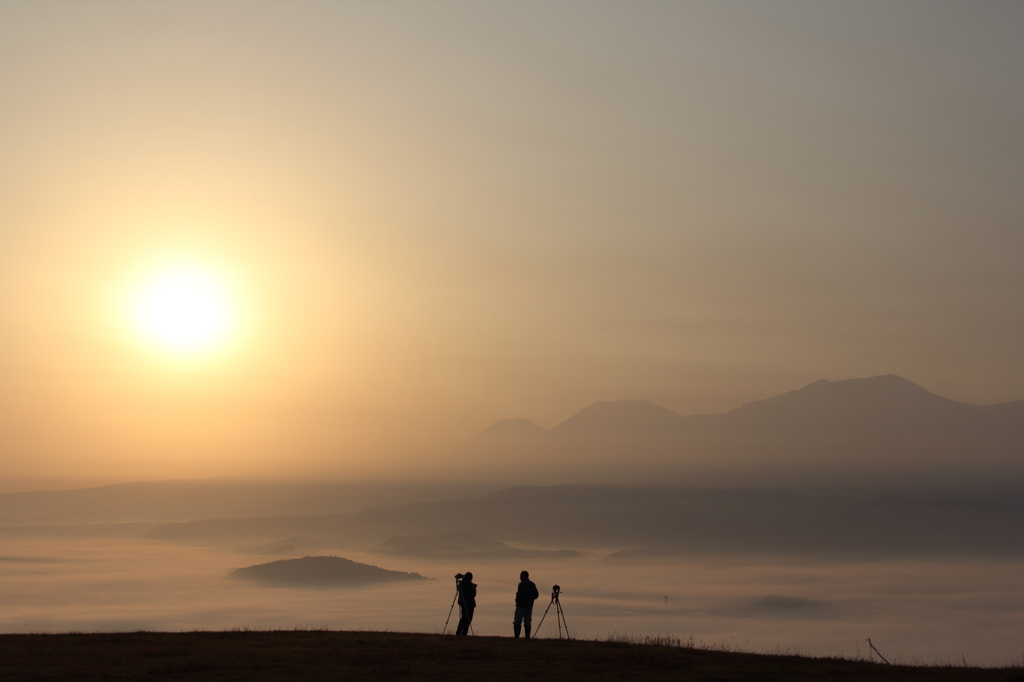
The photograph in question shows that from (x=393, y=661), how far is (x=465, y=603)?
6.40 metres

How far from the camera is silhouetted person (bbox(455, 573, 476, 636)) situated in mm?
25891

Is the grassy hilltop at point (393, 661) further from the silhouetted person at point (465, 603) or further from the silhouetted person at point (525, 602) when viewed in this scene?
the silhouetted person at point (465, 603)

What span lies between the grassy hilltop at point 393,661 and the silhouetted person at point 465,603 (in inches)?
100

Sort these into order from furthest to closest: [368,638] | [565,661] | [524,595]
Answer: [524,595]
[368,638]
[565,661]

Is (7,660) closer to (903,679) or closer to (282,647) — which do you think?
(282,647)

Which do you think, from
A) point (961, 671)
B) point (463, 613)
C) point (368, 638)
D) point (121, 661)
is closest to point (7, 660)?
point (121, 661)

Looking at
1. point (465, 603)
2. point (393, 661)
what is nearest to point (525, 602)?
point (465, 603)

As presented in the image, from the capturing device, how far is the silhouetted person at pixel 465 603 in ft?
84.9

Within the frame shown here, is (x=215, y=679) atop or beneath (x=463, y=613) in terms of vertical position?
beneath

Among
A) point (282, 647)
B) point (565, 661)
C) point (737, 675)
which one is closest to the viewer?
point (737, 675)

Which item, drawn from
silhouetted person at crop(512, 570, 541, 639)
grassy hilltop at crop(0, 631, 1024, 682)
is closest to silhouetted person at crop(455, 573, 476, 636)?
silhouetted person at crop(512, 570, 541, 639)

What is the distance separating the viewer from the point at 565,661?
19953 mm

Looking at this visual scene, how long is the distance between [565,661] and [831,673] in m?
5.63

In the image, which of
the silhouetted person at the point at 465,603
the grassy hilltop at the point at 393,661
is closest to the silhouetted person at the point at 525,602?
the silhouetted person at the point at 465,603
